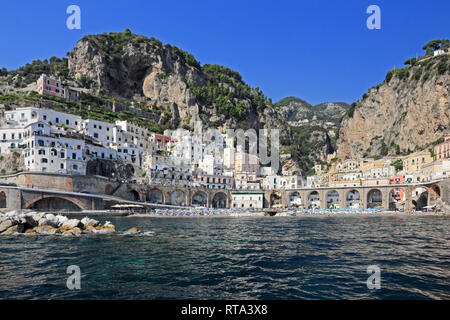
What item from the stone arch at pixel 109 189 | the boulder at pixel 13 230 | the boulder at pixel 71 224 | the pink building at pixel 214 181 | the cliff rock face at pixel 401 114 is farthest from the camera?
the cliff rock face at pixel 401 114

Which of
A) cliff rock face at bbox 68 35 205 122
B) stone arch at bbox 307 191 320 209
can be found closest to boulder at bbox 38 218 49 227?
stone arch at bbox 307 191 320 209

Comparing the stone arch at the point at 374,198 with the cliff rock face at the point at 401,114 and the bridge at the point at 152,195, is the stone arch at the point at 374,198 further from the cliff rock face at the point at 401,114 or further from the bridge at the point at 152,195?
the cliff rock face at the point at 401,114

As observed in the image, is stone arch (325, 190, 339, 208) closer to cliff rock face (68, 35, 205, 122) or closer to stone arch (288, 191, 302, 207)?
stone arch (288, 191, 302, 207)

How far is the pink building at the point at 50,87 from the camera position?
84.7 m

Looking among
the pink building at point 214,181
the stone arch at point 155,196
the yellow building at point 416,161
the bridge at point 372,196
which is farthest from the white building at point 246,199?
the yellow building at point 416,161

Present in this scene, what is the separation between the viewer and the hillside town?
56.2 m

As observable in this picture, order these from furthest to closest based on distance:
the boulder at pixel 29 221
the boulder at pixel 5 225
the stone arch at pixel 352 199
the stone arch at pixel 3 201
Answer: the stone arch at pixel 352 199 → the stone arch at pixel 3 201 → the boulder at pixel 29 221 → the boulder at pixel 5 225

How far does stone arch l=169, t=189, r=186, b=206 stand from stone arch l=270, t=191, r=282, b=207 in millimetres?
23788

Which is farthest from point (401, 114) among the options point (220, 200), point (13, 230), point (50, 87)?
point (13, 230)

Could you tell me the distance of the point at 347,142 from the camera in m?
124

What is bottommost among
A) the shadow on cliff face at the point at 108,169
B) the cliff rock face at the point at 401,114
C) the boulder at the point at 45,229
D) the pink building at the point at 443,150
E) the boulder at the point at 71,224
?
the boulder at the point at 45,229

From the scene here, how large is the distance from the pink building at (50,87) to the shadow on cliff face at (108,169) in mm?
35318
